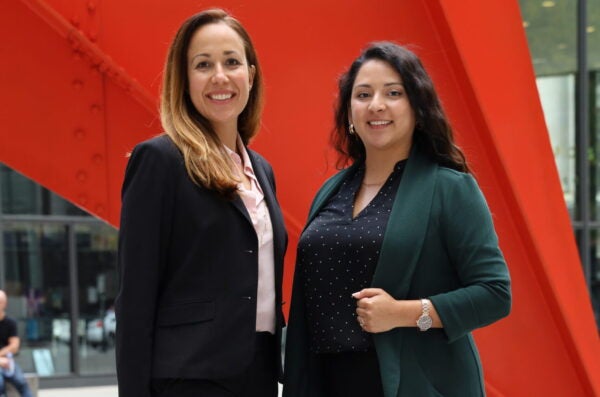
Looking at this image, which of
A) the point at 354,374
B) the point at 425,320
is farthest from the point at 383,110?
the point at 354,374

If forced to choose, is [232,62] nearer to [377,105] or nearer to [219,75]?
[219,75]

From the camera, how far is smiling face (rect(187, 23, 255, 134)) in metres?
2.38

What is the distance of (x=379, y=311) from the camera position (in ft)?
7.57

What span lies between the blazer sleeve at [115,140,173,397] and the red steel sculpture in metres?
0.77

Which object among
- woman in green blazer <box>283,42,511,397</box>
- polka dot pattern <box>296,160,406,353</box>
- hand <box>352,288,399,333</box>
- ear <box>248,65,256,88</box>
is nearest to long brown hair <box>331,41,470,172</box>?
woman in green blazer <box>283,42,511,397</box>

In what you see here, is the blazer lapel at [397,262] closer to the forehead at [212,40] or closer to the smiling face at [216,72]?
the smiling face at [216,72]

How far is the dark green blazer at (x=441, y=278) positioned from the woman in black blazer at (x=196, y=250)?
0.35 m

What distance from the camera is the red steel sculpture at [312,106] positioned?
2947mm

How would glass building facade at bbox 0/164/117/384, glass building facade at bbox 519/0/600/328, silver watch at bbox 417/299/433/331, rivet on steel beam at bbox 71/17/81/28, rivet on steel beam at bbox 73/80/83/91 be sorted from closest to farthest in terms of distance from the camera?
silver watch at bbox 417/299/433/331, rivet on steel beam at bbox 71/17/81/28, rivet on steel beam at bbox 73/80/83/91, glass building facade at bbox 519/0/600/328, glass building facade at bbox 0/164/117/384

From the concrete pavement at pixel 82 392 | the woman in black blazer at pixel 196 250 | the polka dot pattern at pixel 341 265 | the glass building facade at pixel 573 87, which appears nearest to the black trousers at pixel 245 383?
the woman in black blazer at pixel 196 250

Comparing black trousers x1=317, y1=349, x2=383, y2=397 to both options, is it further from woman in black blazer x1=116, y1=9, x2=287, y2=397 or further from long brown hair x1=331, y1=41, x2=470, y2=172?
long brown hair x1=331, y1=41, x2=470, y2=172

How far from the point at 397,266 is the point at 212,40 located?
799 millimetres

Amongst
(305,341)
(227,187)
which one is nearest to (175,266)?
(227,187)

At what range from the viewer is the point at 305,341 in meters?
2.57
